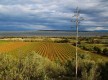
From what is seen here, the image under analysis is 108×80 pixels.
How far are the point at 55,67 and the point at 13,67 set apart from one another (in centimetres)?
939

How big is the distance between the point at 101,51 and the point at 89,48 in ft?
44.3

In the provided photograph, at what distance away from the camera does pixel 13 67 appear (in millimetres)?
26406

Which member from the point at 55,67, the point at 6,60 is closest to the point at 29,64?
the point at 6,60

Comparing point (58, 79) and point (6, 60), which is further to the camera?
point (58, 79)

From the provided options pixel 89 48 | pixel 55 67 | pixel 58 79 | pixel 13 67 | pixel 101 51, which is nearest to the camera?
pixel 13 67

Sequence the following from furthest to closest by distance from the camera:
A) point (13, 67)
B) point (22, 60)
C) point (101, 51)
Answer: point (101, 51) < point (22, 60) < point (13, 67)

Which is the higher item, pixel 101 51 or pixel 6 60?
pixel 6 60

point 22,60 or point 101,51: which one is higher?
point 22,60

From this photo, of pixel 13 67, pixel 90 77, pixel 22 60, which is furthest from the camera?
pixel 22 60

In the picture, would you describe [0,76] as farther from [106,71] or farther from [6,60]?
[106,71]

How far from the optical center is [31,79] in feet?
90.0

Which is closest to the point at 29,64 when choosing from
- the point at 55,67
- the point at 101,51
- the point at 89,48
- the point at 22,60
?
the point at 22,60

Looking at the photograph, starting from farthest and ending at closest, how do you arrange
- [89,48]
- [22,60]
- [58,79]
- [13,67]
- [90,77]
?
[89,48]
[58,79]
[22,60]
[13,67]
[90,77]

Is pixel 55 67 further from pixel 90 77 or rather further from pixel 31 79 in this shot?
pixel 90 77
